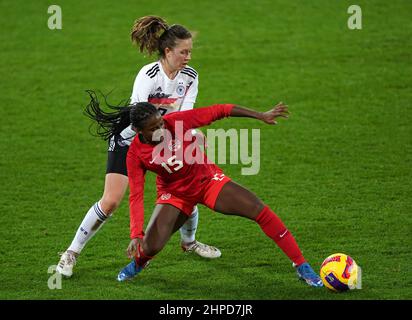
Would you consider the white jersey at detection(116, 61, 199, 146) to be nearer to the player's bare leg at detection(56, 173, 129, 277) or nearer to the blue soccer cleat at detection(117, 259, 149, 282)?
the player's bare leg at detection(56, 173, 129, 277)

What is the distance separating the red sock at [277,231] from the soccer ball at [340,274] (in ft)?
0.82

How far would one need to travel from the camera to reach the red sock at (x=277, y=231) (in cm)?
668

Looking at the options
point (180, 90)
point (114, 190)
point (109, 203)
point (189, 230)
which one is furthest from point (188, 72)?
point (189, 230)

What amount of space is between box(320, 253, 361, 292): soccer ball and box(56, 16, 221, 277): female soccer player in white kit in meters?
1.88

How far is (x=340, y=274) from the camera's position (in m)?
6.53

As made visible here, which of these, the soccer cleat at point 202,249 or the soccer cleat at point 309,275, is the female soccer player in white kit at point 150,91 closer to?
the soccer cleat at point 202,249

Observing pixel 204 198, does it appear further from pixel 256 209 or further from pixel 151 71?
pixel 151 71

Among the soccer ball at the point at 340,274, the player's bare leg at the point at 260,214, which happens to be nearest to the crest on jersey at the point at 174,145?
the player's bare leg at the point at 260,214

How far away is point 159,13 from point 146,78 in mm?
8484

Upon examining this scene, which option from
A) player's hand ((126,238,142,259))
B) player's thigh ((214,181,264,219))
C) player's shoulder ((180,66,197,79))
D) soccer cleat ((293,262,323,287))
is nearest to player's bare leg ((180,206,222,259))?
player's thigh ((214,181,264,219))

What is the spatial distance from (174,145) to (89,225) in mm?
1246
